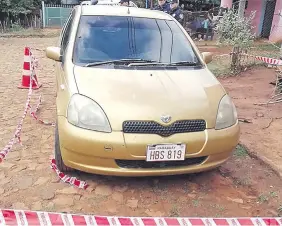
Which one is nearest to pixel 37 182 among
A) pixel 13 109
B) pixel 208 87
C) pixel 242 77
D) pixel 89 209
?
pixel 89 209

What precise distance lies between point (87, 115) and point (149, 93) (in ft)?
2.07

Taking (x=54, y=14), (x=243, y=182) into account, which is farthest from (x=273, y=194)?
(x=54, y=14)

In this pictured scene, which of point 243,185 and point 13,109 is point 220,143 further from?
point 13,109

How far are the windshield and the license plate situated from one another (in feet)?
4.29

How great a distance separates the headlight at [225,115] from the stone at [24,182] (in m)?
1.95

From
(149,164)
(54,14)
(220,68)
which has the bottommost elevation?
(220,68)

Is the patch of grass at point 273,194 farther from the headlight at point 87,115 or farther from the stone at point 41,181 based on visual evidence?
the stone at point 41,181

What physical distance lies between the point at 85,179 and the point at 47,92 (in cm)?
Result: 355

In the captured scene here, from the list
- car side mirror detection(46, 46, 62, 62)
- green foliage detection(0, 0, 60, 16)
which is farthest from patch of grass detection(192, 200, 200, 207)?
green foliage detection(0, 0, 60, 16)

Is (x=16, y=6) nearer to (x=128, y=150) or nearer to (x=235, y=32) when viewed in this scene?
(x=235, y=32)

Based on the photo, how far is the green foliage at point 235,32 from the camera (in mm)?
8352

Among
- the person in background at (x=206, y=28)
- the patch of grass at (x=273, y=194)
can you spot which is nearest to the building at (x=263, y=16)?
the person in background at (x=206, y=28)

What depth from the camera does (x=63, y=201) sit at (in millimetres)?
3330

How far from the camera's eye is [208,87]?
3719mm
